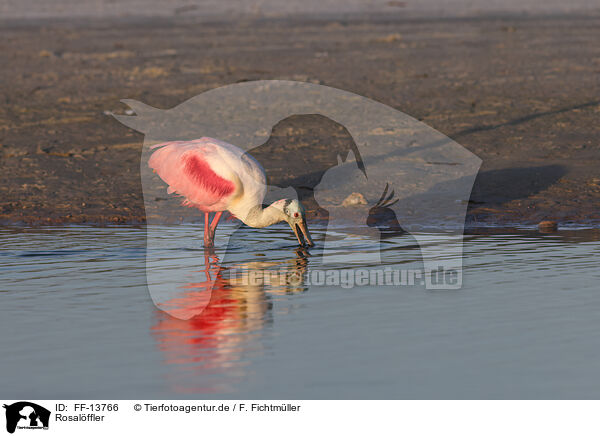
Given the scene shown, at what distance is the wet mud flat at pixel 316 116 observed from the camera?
13320mm

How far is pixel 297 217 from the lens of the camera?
1032cm

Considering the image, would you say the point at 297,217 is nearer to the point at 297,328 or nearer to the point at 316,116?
the point at 297,328

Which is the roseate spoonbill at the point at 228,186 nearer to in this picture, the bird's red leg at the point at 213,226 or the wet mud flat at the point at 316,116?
the bird's red leg at the point at 213,226

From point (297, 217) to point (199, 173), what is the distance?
3.53 feet

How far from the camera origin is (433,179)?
13.9 meters

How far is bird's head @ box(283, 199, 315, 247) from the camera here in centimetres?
1030

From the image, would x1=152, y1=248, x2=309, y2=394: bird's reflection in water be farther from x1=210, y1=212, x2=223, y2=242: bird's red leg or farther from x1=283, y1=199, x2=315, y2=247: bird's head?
x1=210, y1=212, x2=223, y2=242: bird's red leg

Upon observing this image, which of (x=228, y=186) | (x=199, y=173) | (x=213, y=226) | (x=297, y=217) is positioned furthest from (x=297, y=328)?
(x=213, y=226)

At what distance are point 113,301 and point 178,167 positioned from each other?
271 centimetres

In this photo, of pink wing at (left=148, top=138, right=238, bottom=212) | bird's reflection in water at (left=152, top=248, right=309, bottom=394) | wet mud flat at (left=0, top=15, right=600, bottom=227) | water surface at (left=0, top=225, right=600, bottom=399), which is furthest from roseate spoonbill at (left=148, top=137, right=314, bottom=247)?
wet mud flat at (left=0, top=15, right=600, bottom=227)

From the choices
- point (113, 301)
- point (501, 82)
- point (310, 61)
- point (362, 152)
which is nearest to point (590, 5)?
point (310, 61)
